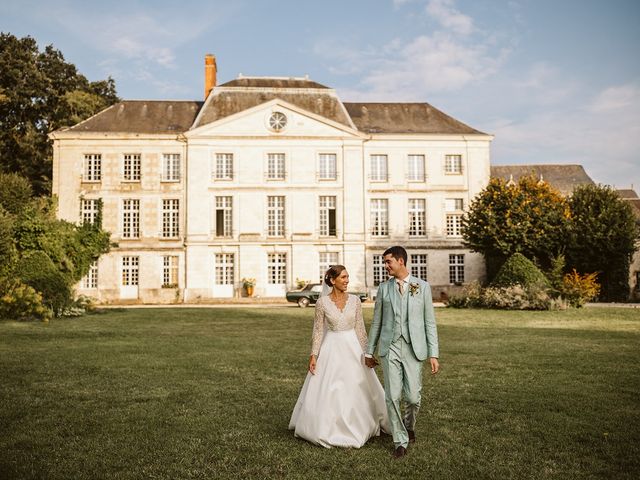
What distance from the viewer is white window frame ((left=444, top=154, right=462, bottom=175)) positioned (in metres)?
36.0

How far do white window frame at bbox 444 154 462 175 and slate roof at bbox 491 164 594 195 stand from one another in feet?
39.9

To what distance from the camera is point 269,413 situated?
6.53 metres

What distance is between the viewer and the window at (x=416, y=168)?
118 feet

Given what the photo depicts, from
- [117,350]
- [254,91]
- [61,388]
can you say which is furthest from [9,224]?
[254,91]

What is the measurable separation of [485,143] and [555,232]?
35.3 feet

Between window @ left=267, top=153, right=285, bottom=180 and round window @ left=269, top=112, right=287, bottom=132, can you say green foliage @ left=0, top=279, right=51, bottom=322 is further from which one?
round window @ left=269, top=112, right=287, bottom=132

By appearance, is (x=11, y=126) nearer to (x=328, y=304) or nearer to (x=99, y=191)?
(x=99, y=191)

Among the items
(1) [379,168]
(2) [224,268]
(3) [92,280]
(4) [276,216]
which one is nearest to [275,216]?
(4) [276,216]

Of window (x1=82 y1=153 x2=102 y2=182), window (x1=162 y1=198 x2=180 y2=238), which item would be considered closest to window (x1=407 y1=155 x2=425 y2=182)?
window (x1=162 y1=198 x2=180 y2=238)

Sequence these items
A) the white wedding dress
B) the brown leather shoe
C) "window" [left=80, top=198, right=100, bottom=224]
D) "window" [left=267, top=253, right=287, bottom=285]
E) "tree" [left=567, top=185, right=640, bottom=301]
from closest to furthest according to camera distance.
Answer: the brown leather shoe → the white wedding dress → "tree" [left=567, top=185, right=640, bottom=301] → "window" [left=267, top=253, right=287, bottom=285] → "window" [left=80, top=198, right=100, bottom=224]

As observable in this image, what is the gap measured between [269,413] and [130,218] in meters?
30.1

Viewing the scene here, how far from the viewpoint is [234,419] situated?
623 cm

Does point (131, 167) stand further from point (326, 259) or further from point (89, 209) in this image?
point (326, 259)

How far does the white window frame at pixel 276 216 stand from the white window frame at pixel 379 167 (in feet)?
19.3
